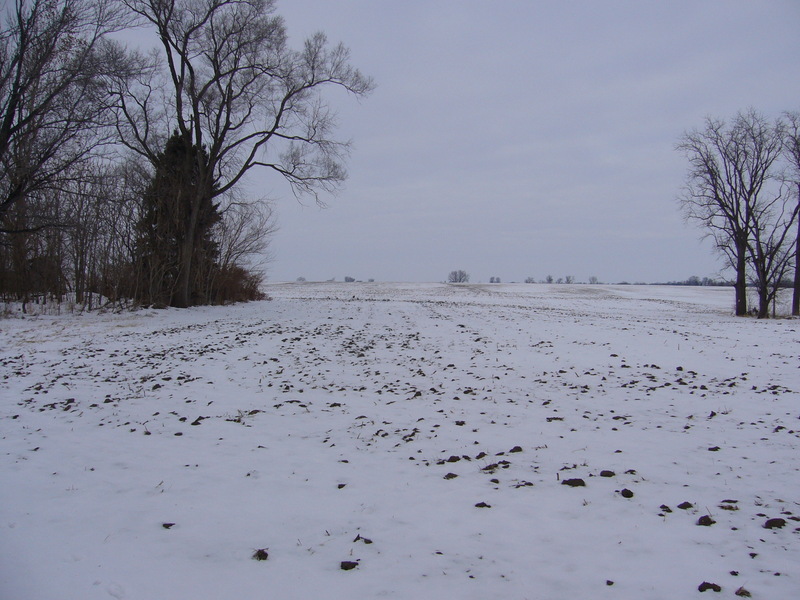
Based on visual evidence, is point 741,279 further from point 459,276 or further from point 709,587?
point 459,276

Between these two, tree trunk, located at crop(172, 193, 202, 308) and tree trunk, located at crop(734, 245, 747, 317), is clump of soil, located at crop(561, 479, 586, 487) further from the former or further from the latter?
tree trunk, located at crop(734, 245, 747, 317)

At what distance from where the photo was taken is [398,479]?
15.2 ft

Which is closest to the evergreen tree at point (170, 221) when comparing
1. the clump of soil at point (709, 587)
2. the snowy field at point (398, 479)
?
the snowy field at point (398, 479)

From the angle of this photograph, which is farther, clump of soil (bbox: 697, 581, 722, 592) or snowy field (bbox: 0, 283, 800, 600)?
snowy field (bbox: 0, 283, 800, 600)

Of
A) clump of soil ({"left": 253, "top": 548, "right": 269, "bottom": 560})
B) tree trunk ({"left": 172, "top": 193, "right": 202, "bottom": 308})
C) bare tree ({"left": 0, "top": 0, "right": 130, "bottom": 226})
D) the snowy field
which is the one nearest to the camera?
the snowy field

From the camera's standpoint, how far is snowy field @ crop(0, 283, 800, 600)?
3047 millimetres

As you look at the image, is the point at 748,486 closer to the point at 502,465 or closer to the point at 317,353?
the point at 502,465

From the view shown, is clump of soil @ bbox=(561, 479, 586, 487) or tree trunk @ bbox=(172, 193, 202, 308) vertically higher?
tree trunk @ bbox=(172, 193, 202, 308)

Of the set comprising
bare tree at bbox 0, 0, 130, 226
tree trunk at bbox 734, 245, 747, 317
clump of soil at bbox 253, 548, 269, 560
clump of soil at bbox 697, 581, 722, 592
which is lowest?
clump of soil at bbox 253, 548, 269, 560

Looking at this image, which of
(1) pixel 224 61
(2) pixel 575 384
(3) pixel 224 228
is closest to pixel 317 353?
(2) pixel 575 384

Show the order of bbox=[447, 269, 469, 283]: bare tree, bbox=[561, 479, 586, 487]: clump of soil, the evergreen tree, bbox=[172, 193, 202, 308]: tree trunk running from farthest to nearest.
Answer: bbox=[447, 269, 469, 283]: bare tree < bbox=[172, 193, 202, 308]: tree trunk < the evergreen tree < bbox=[561, 479, 586, 487]: clump of soil

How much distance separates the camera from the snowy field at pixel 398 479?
305cm

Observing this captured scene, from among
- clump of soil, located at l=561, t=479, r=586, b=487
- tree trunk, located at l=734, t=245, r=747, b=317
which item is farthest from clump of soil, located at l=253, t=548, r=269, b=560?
tree trunk, located at l=734, t=245, r=747, b=317

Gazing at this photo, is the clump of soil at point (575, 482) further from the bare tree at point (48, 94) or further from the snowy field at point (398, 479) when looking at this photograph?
the bare tree at point (48, 94)
